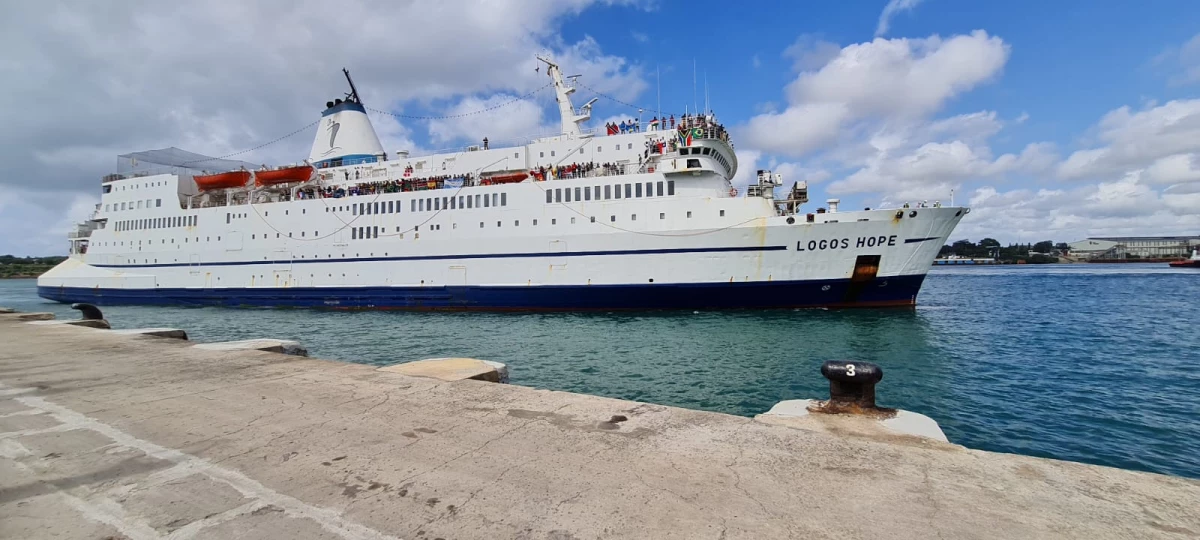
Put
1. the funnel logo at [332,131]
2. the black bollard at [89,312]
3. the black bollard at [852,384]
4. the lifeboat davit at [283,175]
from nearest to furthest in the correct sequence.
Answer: the black bollard at [852,384] → the black bollard at [89,312] → the lifeboat davit at [283,175] → the funnel logo at [332,131]

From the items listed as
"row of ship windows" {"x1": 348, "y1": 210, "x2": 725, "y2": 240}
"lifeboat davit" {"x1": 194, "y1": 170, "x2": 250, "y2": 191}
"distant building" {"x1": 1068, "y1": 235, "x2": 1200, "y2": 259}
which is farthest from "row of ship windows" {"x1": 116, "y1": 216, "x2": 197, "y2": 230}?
"distant building" {"x1": 1068, "y1": 235, "x2": 1200, "y2": 259}

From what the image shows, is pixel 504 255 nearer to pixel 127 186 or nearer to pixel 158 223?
pixel 158 223

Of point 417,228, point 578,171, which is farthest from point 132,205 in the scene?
point 578,171

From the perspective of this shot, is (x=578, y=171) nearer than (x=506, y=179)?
Yes

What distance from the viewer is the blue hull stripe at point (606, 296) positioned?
63.6 feet

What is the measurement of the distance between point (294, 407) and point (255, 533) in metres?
2.45

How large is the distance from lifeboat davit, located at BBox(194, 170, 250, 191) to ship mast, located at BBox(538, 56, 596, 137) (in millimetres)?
18443

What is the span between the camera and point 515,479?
2.93m

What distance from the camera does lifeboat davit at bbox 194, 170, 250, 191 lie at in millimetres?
28719

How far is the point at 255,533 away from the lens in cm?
238

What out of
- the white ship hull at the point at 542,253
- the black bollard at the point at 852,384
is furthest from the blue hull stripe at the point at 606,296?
the black bollard at the point at 852,384

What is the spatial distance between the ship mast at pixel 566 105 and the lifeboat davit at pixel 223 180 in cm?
1844

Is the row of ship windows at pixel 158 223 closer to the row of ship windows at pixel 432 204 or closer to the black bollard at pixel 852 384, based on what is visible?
the row of ship windows at pixel 432 204

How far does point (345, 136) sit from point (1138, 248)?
481 feet
